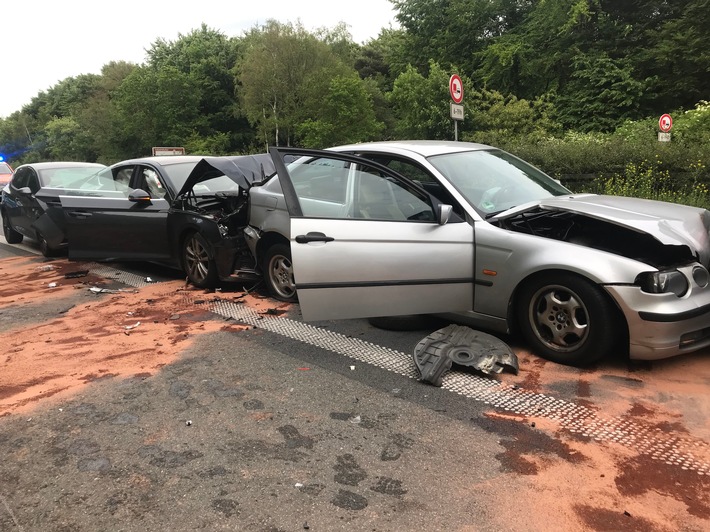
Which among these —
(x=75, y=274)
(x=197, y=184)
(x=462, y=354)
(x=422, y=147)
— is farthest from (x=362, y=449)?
(x=75, y=274)

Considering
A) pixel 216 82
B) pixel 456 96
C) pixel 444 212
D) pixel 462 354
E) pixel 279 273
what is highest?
pixel 216 82

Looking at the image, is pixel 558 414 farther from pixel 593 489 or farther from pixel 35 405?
pixel 35 405

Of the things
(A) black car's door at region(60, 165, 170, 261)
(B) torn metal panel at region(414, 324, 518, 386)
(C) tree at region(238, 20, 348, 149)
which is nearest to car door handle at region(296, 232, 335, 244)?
(B) torn metal panel at region(414, 324, 518, 386)

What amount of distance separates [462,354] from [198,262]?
3833mm

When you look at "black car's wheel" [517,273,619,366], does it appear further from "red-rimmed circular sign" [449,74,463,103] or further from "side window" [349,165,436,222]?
"red-rimmed circular sign" [449,74,463,103]

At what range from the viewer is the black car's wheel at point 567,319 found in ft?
11.8

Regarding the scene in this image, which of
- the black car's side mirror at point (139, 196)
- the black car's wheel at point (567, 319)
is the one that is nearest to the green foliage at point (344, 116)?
the black car's side mirror at point (139, 196)

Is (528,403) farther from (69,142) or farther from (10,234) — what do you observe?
(69,142)

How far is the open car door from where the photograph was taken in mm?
4070

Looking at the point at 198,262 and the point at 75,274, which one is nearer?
the point at 198,262

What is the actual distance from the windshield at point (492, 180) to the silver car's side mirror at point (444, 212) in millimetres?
367

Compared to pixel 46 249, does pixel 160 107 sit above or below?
above

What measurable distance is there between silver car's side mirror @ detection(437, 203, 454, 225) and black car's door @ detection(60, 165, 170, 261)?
13.6ft

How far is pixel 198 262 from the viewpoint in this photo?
6500 mm
